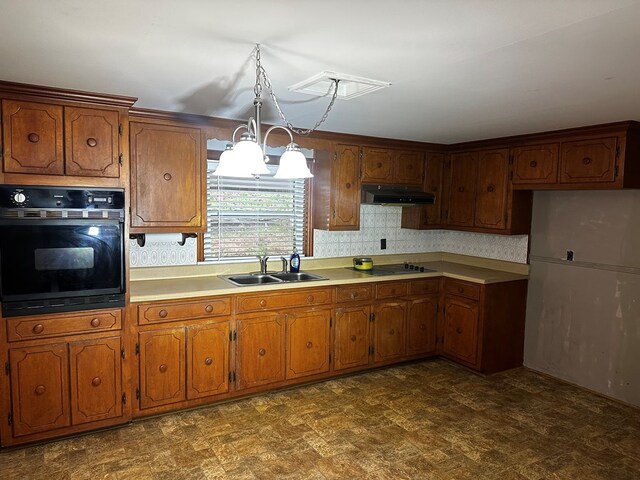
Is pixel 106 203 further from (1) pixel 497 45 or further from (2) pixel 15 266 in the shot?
(1) pixel 497 45

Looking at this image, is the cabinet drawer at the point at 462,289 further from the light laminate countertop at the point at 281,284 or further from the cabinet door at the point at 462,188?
the cabinet door at the point at 462,188

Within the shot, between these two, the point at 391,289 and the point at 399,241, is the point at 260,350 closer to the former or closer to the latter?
the point at 391,289

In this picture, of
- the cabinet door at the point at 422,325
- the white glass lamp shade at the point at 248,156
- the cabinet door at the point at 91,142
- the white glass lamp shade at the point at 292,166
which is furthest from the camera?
the cabinet door at the point at 422,325

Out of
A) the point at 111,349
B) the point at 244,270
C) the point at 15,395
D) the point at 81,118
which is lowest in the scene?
the point at 15,395

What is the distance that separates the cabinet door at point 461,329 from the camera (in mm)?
4324

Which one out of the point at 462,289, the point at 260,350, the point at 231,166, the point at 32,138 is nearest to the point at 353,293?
the point at 260,350

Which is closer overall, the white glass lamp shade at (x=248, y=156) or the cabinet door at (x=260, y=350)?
the white glass lamp shade at (x=248, y=156)

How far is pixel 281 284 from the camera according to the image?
147 inches

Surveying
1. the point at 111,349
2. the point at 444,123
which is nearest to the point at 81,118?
the point at 111,349

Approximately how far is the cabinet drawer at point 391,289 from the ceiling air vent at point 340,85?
6.66ft

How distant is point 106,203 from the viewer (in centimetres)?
298

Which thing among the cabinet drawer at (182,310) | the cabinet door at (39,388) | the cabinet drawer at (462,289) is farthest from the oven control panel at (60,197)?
the cabinet drawer at (462,289)

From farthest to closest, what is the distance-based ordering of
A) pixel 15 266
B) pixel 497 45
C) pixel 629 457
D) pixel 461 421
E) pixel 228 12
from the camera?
pixel 461 421 → pixel 629 457 → pixel 15 266 → pixel 497 45 → pixel 228 12

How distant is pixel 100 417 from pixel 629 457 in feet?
11.5
